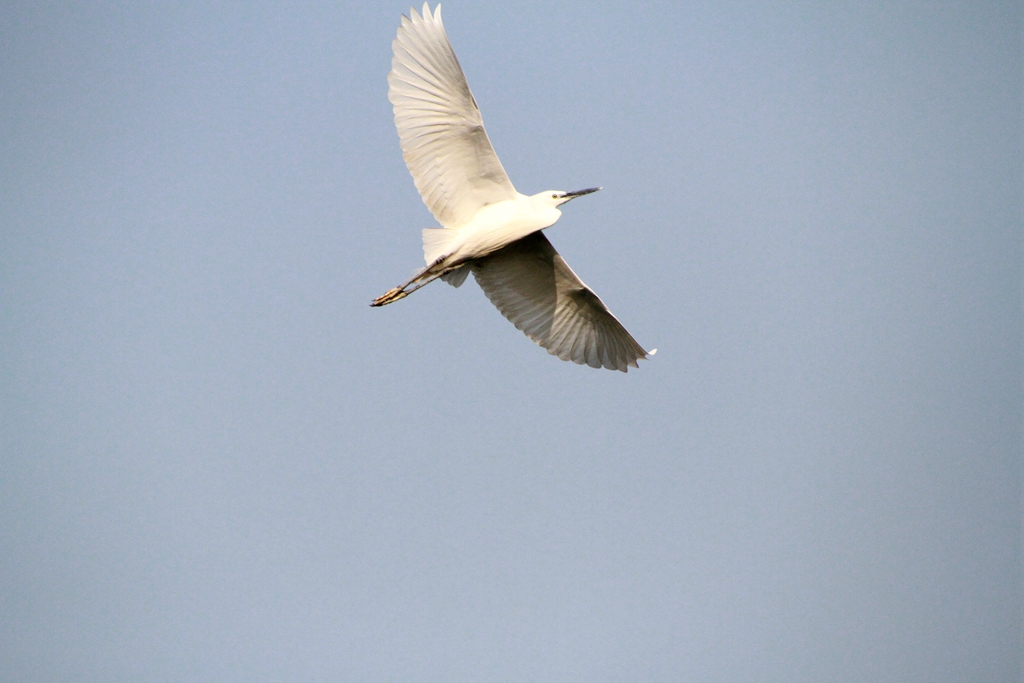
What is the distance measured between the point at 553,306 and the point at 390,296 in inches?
105

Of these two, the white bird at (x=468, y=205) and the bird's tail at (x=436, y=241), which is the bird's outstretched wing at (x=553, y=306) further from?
the bird's tail at (x=436, y=241)

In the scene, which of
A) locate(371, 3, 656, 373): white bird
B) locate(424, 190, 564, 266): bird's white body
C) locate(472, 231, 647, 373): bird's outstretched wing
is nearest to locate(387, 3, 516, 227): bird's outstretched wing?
locate(371, 3, 656, 373): white bird

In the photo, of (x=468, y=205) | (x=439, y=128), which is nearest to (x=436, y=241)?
(x=468, y=205)

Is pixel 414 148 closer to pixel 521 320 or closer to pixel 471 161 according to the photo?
pixel 471 161

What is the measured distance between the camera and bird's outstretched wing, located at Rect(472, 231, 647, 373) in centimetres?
1447

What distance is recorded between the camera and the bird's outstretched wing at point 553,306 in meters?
14.5

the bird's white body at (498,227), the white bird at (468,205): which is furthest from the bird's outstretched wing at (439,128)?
the bird's white body at (498,227)

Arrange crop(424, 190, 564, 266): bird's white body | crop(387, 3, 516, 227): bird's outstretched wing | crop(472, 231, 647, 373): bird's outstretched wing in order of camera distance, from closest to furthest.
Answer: crop(387, 3, 516, 227): bird's outstretched wing
crop(424, 190, 564, 266): bird's white body
crop(472, 231, 647, 373): bird's outstretched wing

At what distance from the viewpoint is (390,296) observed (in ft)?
44.1

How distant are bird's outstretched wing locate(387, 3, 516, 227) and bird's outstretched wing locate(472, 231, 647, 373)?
974 mm

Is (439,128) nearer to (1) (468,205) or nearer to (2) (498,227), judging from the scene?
(1) (468,205)

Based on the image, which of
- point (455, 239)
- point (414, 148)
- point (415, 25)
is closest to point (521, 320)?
point (455, 239)

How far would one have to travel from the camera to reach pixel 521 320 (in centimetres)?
1506

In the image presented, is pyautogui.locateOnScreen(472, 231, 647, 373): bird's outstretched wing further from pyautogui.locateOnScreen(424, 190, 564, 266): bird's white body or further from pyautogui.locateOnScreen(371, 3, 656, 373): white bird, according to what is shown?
pyautogui.locateOnScreen(424, 190, 564, 266): bird's white body
